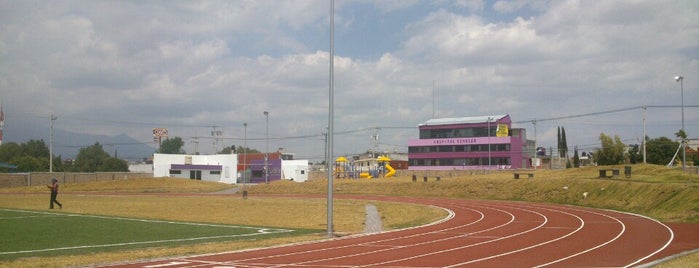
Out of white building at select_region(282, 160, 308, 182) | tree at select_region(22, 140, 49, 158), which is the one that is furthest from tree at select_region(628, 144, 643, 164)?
tree at select_region(22, 140, 49, 158)

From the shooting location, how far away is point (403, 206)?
43469 millimetres

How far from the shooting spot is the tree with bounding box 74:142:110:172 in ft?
446

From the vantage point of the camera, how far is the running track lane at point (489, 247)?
15953 millimetres

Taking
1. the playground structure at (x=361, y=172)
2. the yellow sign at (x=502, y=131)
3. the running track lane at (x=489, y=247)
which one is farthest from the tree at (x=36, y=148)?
the running track lane at (x=489, y=247)

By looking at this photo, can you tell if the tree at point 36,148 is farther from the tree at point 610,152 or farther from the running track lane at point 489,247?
the running track lane at point 489,247

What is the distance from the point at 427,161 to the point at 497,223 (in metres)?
74.5

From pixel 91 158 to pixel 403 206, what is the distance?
4617 inches

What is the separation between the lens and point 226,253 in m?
17.9

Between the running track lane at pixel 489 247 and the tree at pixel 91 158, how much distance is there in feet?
404

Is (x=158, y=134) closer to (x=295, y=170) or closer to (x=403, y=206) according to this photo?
(x=295, y=170)

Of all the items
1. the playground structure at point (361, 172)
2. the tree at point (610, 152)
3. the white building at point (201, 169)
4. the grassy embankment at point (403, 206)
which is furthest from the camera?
the white building at point (201, 169)

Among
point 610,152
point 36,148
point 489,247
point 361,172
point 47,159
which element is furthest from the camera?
point 36,148

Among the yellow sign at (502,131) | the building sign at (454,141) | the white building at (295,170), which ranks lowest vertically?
the white building at (295,170)

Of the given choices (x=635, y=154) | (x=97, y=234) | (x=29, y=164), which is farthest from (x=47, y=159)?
(x=97, y=234)
